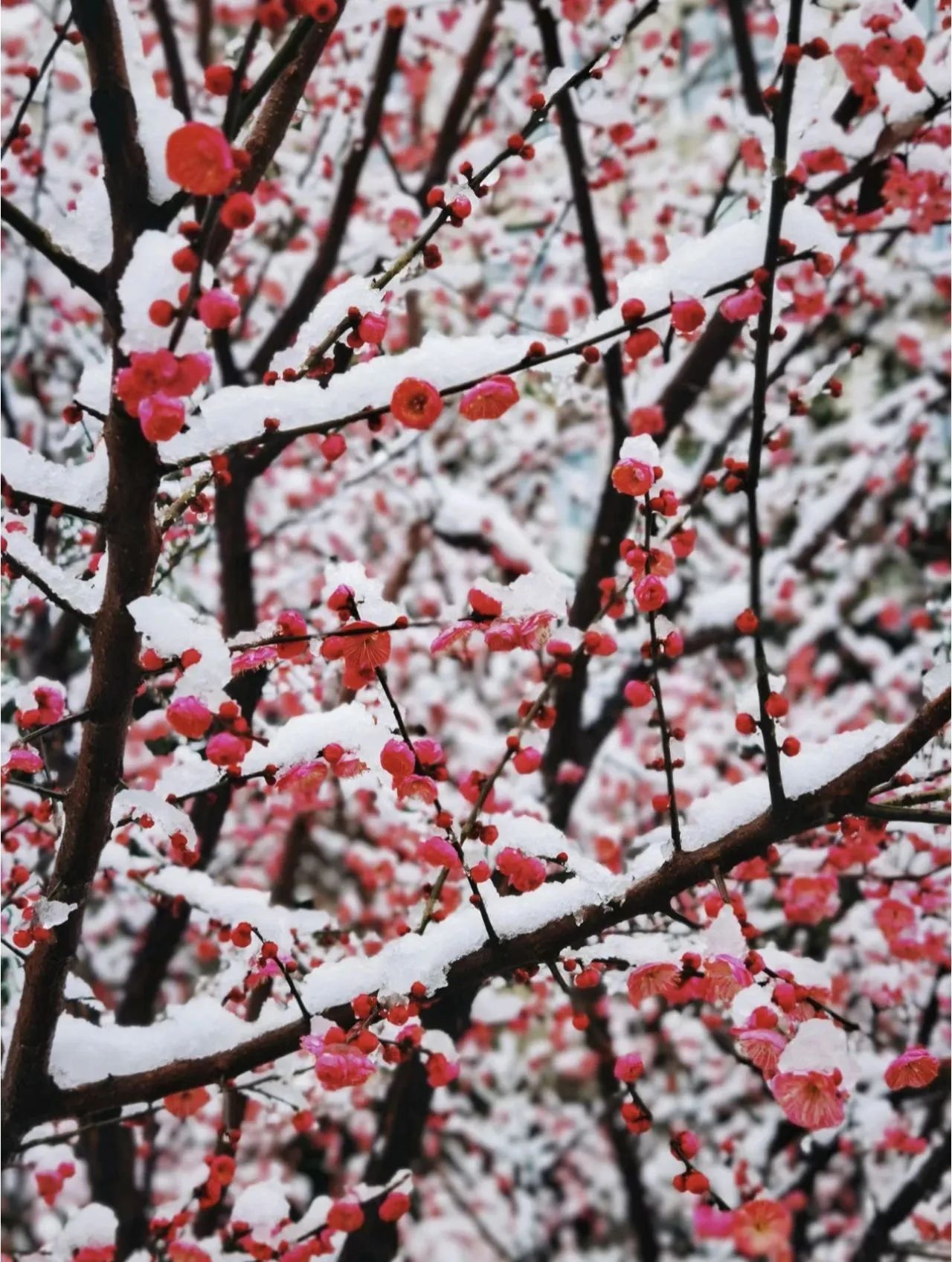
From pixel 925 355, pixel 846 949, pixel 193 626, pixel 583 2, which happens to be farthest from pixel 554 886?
pixel 925 355

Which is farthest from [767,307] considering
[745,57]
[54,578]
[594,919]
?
[745,57]

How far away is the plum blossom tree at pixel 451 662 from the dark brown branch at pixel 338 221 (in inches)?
1.1

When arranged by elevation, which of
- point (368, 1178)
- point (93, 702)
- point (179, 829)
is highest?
point (93, 702)

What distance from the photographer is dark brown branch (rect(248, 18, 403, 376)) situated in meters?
4.09

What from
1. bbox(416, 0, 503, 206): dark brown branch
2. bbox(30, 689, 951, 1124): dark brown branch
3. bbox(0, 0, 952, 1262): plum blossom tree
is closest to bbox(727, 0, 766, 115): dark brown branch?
bbox(0, 0, 952, 1262): plum blossom tree

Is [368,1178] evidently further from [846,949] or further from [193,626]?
[846,949]

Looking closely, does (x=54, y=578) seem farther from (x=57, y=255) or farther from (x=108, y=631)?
(x=57, y=255)

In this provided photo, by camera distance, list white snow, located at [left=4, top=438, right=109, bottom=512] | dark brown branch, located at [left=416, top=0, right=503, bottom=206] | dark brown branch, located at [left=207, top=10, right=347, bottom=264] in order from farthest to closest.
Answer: dark brown branch, located at [left=416, top=0, right=503, bottom=206] → dark brown branch, located at [left=207, top=10, right=347, bottom=264] → white snow, located at [left=4, top=438, right=109, bottom=512]

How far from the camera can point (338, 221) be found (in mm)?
4121

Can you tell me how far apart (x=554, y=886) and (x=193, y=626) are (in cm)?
96

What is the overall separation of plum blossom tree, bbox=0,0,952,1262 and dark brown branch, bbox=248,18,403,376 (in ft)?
0.09

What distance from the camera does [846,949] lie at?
5.77m

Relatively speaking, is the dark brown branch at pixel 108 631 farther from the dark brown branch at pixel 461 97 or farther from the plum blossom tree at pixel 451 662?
the dark brown branch at pixel 461 97

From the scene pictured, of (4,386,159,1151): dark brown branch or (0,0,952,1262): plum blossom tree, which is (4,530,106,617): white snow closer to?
(0,0,952,1262): plum blossom tree
